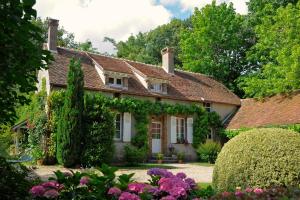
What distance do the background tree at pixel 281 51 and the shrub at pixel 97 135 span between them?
12473 mm

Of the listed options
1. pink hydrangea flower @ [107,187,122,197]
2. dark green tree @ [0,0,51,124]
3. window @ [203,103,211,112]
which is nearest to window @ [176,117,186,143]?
window @ [203,103,211,112]

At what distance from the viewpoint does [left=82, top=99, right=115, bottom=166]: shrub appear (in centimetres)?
1916

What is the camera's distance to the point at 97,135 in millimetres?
19422

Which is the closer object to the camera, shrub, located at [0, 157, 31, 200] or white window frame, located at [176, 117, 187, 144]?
shrub, located at [0, 157, 31, 200]

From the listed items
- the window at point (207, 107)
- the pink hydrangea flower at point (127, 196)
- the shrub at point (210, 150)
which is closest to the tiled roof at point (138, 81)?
the window at point (207, 107)

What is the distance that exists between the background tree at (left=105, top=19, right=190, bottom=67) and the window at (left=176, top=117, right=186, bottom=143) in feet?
61.9

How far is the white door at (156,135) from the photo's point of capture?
81.9 ft

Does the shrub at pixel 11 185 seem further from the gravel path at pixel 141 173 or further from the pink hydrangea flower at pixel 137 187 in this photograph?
the gravel path at pixel 141 173

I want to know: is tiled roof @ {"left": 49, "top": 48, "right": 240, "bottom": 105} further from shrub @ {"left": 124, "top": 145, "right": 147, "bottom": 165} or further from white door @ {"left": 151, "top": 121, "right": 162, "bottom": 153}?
shrub @ {"left": 124, "top": 145, "right": 147, "bottom": 165}

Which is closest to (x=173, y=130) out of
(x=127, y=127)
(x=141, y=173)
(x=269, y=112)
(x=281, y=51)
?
A: (x=127, y=127)

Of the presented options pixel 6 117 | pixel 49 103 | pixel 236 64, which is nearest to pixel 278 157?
pixel 6 117

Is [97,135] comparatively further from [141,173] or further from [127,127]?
[127,127]

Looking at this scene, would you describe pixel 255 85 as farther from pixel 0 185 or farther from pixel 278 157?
pixel 0 185

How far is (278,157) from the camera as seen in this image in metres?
9.51
